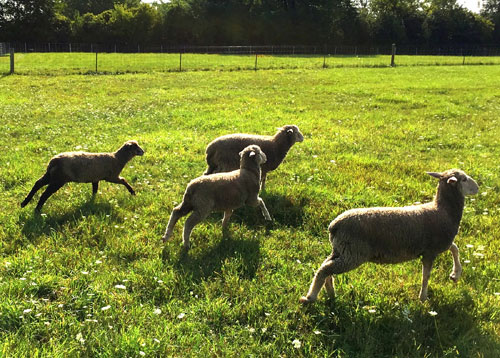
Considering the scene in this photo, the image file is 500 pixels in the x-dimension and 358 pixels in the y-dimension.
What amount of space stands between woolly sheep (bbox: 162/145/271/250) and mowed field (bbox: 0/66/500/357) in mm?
328

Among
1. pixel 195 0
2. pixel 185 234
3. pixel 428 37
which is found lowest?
pixel 185 234

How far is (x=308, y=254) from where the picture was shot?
4.98 m

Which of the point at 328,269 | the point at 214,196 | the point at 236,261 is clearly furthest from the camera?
the point at 214,196

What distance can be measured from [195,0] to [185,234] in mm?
87756

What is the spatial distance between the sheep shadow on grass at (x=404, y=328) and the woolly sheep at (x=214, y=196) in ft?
6.22

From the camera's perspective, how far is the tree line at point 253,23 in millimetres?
73062

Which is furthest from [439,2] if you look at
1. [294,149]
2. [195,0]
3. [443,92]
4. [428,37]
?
[294,149]

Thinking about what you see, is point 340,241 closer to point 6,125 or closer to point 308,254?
point 308,254

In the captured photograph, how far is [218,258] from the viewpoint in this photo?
15.9 feet

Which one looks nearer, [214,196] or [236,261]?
[236,261]

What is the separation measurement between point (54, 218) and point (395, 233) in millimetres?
4860

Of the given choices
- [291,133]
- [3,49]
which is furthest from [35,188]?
[3,49]

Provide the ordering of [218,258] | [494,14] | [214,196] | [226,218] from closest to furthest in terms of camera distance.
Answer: [218,258] → [214,196] → [226,218] → [494,14]

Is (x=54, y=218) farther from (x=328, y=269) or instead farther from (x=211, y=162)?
(x=328, y=269)
